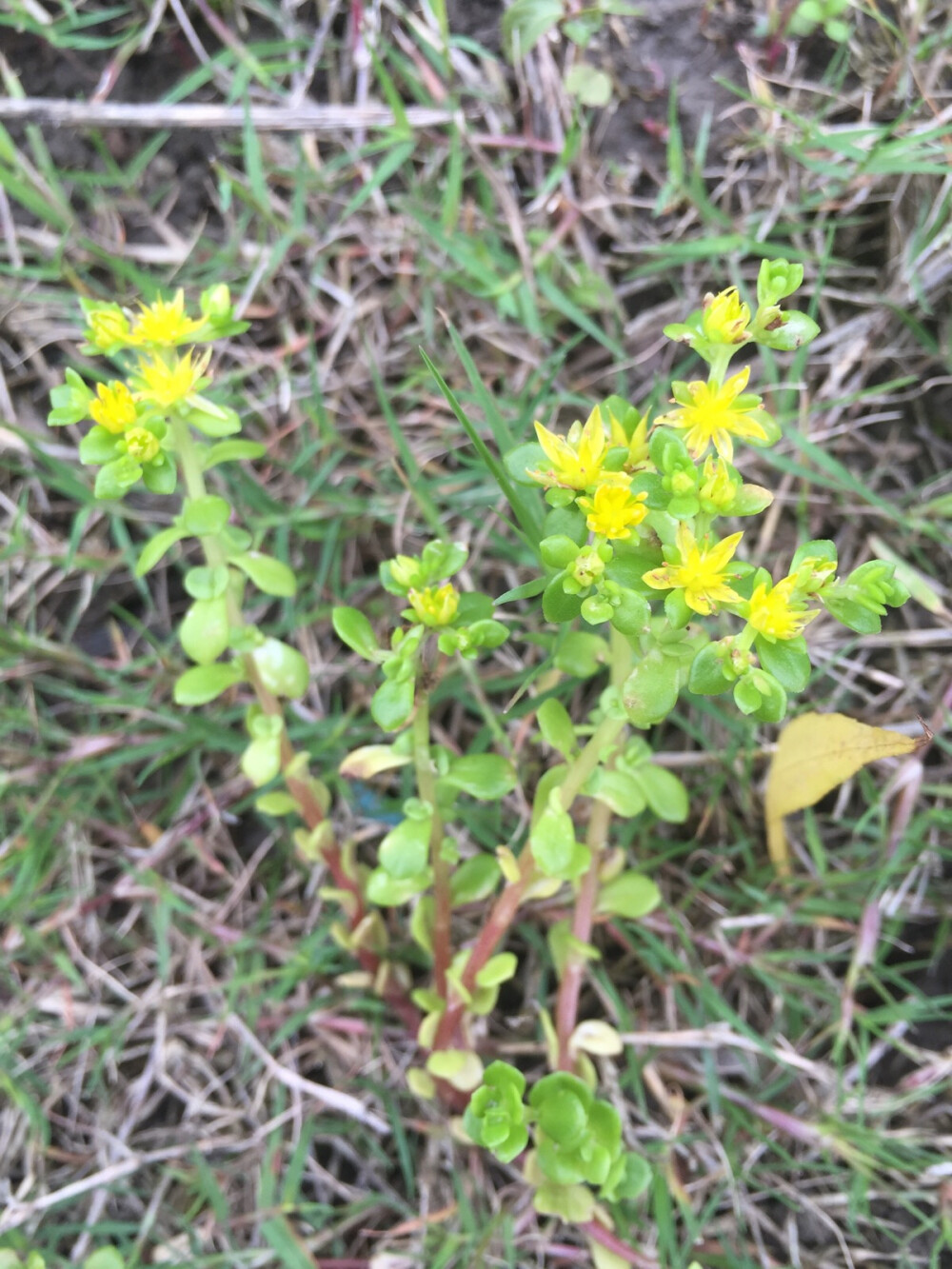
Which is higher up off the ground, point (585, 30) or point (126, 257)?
point (585, 30)

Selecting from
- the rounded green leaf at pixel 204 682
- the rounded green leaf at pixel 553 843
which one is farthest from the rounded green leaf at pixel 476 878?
the rounded green leaf at pixel 204 682

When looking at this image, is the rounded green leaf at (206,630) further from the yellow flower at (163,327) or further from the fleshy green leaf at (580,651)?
the fleshy green leaf at (580,651)

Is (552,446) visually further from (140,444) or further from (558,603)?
(140,444)

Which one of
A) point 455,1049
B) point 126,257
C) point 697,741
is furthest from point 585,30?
point 455,1049

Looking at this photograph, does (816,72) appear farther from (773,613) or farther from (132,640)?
(132,640)

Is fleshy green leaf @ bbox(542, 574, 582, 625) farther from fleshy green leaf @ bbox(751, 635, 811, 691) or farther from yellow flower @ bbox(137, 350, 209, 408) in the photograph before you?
yellow flower @ bbox(137, 350, 209, 408)

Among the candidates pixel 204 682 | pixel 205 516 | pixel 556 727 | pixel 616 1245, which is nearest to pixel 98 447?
pixel 205 516

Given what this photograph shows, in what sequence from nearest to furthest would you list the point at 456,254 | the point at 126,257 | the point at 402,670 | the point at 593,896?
the point at 402,670 < the point at 593,896 < the point at 456,254 < the point at 126,257
